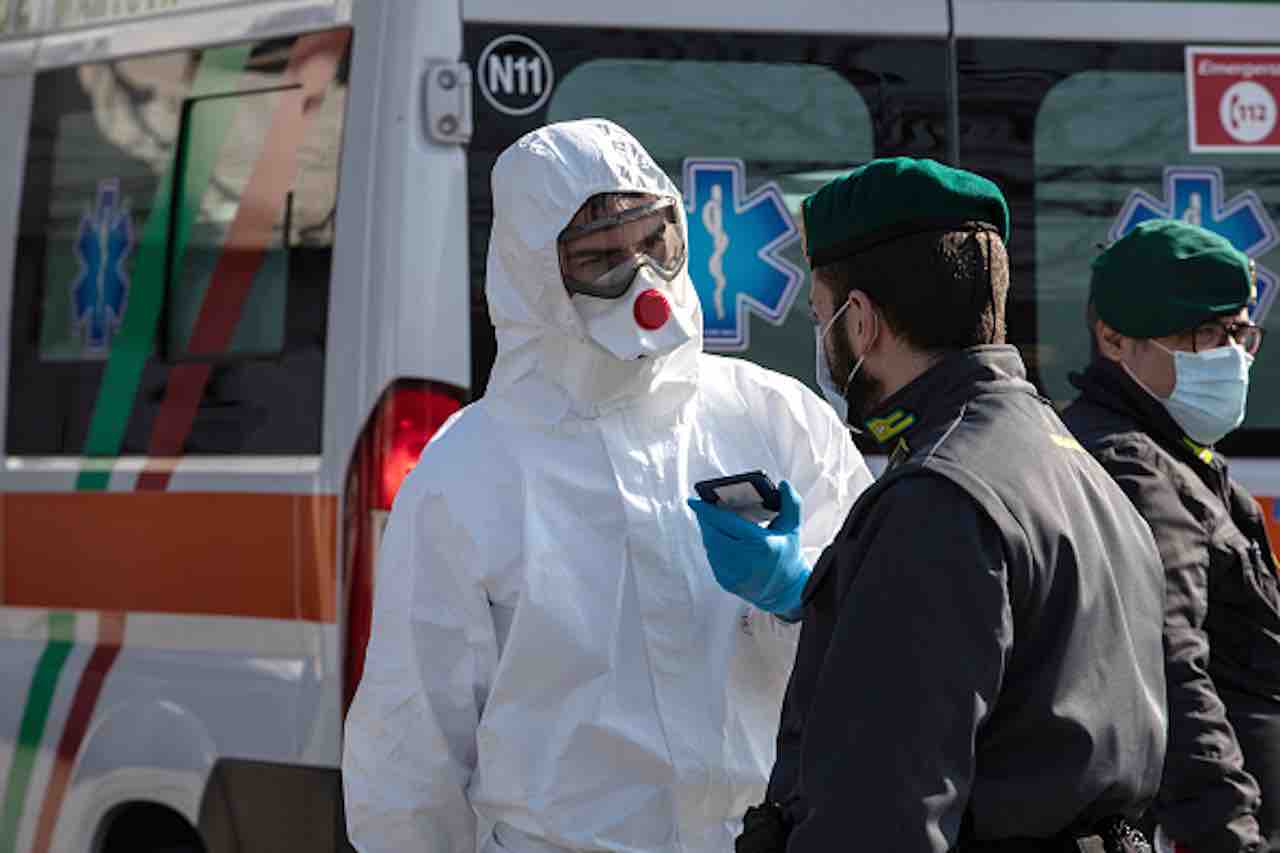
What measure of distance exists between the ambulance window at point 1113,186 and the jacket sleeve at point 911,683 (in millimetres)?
2801

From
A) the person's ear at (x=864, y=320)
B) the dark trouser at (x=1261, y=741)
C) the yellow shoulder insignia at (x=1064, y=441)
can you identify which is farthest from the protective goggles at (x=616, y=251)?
the dark trouser at (x=1261, y=741)

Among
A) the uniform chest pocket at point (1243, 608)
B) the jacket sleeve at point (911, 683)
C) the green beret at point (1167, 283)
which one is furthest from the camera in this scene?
the green beret at point (1167, 283)

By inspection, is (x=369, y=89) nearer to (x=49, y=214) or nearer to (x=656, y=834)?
(x=49, y=214)

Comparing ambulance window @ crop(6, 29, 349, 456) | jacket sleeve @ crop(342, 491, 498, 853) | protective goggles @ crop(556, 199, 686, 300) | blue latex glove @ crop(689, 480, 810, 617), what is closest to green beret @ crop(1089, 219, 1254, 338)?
protective goggles @ crop(556, 199, 686, 300)

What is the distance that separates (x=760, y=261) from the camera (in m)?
4.78

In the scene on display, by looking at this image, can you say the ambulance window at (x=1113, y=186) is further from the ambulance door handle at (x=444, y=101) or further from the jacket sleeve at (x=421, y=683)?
the jacket sleeve at (x=421, y=683)

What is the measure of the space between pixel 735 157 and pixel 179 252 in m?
1.22

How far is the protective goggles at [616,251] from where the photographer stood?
336 cm

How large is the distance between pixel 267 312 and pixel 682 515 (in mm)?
1767

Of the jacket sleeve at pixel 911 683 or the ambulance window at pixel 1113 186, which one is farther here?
the ambulance window at pixel 1113 186

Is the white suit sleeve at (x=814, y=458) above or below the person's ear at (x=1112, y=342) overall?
below

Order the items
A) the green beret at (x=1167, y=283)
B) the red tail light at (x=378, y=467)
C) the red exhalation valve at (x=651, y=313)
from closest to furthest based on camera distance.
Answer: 1. the red exhalation valve at (x=651, y=313)
2. the green beret at (x=1167, y=283)
3. the red tail light at (x=378, y=467)

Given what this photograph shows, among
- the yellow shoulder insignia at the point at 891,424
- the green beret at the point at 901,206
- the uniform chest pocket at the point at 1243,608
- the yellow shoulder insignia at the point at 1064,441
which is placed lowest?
the uniform chest pocket at the point at 1243,608

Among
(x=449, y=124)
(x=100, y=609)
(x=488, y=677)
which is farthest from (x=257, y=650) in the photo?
(x=488, y=677)
